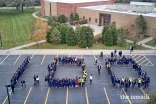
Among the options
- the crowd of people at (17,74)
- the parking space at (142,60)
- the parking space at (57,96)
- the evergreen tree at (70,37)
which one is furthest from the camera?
the evergreen tree at (70,37)

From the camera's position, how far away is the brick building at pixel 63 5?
187 feet

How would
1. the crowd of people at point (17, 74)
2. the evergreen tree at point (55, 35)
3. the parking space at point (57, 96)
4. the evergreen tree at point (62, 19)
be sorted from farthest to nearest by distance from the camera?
the evergreen tree at point (62, 19)
the evergreen tree at point (55, 35)
the crowd of people at point (17, 74)
the parking space at point (57, 96)

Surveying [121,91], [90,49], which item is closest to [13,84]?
[121,91]

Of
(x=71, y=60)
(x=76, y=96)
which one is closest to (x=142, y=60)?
(x=71, y=60)

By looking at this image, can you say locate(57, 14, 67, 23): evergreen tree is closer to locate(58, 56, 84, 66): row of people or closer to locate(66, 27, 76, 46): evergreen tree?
locate(66, 27, 76, 46): evergreen tree

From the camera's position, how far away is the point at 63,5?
191 ft

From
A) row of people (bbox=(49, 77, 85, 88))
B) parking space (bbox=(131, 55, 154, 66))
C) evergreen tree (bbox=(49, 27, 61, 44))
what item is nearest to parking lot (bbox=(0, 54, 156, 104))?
row of people (bbox=(49, 77, 85, 88))

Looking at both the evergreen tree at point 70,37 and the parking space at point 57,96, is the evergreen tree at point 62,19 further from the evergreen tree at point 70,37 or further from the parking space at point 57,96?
the parking space at point 57,96

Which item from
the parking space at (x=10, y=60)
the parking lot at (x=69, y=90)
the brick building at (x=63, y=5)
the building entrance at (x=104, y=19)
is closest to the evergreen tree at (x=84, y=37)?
the parking lot at (x=69, y=90)

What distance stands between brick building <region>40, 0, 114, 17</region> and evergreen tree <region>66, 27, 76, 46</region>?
24.0m

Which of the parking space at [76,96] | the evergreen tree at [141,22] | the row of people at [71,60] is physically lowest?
the parking space at [76,96]

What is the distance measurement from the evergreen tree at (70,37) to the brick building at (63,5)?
78.8 feet

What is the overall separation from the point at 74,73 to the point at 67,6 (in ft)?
122

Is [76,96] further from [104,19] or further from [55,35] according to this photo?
[104,19]
